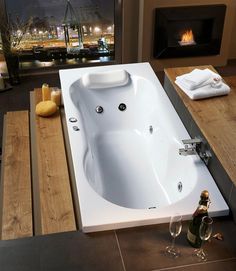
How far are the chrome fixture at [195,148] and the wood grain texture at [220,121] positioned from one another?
0.20 ft

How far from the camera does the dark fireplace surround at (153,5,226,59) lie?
14.4 ft

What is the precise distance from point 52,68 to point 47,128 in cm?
176

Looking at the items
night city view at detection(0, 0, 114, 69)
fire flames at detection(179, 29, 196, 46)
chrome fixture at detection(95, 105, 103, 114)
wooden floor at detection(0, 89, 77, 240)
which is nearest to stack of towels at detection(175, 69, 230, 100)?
chrome fixture at detection(95, 105, 103, 114)

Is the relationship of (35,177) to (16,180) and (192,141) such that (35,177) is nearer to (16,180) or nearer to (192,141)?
(16,180)

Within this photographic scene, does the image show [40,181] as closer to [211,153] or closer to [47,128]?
[47,128]

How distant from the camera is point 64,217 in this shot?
2256 millimetres

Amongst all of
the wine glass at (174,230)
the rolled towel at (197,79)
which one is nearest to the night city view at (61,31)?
the rolled towel at (197,79)

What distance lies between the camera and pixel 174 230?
194 cm

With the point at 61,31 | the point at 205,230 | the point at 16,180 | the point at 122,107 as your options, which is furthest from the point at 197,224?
the point at 61,31

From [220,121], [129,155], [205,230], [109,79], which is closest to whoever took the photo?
[205,230]

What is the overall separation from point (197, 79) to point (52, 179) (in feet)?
3.93

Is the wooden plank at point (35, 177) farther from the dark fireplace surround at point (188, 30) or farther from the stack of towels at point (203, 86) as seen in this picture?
the dark fireplace surround at point (188, 30)

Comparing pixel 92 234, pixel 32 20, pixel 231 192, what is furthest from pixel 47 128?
pixel 32 20

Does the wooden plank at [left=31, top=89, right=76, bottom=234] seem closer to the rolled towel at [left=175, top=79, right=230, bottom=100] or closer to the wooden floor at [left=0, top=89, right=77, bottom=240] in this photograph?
the wooden floor at [left=0, top=89, right=77, bottom=240]
